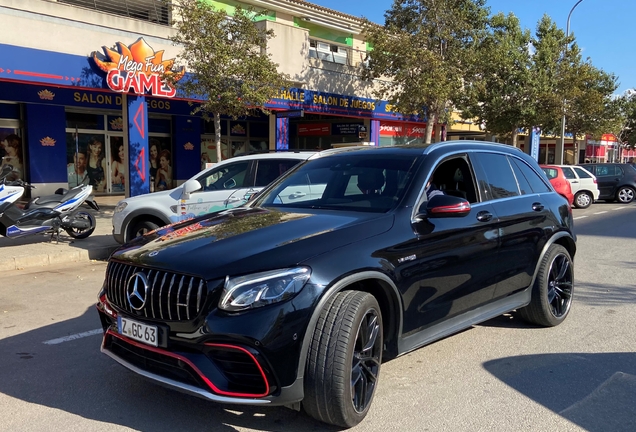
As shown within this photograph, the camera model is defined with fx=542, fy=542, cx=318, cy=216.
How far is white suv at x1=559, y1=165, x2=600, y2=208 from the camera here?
19172 millimetres

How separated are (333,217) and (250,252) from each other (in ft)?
2.68

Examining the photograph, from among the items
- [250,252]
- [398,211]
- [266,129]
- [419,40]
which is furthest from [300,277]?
[266,129]

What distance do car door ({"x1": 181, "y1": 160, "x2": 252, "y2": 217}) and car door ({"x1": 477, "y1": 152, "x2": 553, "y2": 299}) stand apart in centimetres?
458

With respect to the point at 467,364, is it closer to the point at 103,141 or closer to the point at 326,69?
the point at 326,69

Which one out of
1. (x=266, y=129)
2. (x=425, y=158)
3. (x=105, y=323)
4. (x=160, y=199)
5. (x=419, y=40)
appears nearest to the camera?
(x=105, y=323)

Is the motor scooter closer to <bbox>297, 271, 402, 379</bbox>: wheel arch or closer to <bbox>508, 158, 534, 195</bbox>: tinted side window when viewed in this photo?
<bbox>297, 271, 402, 379</bbox>: wheel arch

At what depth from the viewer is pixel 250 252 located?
307cm

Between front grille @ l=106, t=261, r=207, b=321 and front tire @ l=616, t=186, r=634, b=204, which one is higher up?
front grille @ l=106, t=261, r=207, b=321

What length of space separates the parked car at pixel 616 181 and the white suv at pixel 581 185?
2.44m

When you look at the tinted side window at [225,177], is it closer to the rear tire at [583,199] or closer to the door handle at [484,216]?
the door handle at [484,216]

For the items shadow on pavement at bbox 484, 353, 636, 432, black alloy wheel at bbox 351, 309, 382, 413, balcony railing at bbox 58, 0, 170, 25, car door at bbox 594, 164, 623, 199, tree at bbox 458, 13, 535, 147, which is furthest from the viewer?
car door at bbox 594, 164, 623, 199

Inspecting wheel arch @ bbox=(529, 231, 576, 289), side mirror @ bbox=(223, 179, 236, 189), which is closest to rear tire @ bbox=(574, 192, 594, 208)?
side mirror @ bbox=(223, 179, 236, 189)

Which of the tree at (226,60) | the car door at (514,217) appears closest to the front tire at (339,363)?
the car door at (514,217)

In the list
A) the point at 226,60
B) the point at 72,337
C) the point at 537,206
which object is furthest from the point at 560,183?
the point at 72,337
